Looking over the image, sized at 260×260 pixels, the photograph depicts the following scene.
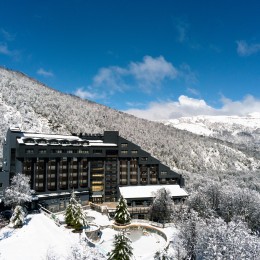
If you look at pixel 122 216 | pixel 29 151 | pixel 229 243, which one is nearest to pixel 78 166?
pixel 29 151

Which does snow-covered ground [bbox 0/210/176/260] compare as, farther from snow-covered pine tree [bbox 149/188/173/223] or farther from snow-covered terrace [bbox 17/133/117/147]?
snow-covered terrace [bbox 17/133/117/147]

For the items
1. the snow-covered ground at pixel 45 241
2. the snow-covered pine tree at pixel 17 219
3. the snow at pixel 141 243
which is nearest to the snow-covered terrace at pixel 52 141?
the snow-covered ground at pixel 45 241

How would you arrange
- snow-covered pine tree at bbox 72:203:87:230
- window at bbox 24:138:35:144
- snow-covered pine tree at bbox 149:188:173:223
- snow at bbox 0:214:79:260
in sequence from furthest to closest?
window at bbox 24:138:35:144 < snow-covered pine tree at bbox 149:188:173:223 < snow-covered pine tree at bbox 72:203:87:230 < snow at bbox 0:214:79:260

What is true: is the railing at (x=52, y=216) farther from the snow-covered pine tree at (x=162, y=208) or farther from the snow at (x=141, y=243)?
the snow-covered pine tree at (x=162, y=208)

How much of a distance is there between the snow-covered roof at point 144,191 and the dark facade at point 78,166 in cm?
339

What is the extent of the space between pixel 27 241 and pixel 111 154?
52.5 meters

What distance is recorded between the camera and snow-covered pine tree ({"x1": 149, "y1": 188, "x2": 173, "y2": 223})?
8415 centimetres

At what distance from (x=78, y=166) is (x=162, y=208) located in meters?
31.9

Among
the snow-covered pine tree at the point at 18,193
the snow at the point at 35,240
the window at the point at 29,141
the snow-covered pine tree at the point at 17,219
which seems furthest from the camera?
the window at the point at 29,141

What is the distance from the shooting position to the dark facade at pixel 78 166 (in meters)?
88.8

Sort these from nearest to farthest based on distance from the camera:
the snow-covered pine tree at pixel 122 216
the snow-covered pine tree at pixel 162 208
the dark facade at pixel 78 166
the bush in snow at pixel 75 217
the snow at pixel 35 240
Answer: the snow at pixel 35 240 < the bush in snow at pixel 75 217 < the snow-covered pine tree at pixel 122 216 < the snow-covered pine tree at pixel 162 208 < the dark facade at pixel 78 166

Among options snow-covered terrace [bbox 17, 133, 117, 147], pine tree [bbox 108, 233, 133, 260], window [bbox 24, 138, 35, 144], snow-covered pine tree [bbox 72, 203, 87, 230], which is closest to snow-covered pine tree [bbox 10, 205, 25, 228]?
snow-covered pine tree [bbox 72, 203, 87, 230]

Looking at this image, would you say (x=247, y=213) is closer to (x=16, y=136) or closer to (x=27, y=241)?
(x=27, y=241)

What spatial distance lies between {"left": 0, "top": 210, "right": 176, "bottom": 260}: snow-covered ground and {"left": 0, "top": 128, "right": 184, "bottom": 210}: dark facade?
1876 cm
